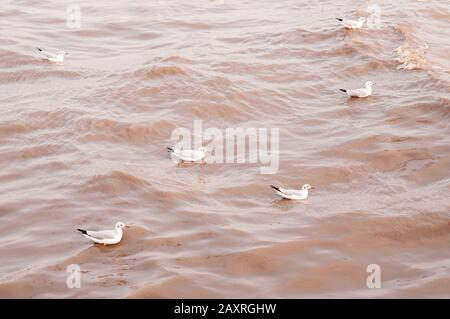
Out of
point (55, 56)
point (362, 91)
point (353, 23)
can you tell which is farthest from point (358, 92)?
point (55, 56)

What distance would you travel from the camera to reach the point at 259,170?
1302cm

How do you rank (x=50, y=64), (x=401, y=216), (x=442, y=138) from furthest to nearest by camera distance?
(x=50, y=64), (x=442, y=138), (x=401, y=216)

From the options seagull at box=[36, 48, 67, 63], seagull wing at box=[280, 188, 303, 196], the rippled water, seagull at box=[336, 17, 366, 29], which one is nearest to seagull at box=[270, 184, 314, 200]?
seagull wing at box=[280, 188, 303, 196]

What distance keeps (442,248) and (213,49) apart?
31.0 feet

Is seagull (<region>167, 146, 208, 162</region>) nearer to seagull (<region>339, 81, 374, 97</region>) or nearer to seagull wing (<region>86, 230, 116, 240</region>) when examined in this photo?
seagull wing (<region>86, 230, 116, 240</region>)

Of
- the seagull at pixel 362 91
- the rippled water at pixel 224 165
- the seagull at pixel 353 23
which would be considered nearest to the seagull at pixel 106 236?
the rippled water at pixel 224 165

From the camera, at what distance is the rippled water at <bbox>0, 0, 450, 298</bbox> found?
33.4 feet

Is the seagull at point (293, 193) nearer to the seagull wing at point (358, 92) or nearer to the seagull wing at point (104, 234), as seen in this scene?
the seagull wing at point (104, 234)

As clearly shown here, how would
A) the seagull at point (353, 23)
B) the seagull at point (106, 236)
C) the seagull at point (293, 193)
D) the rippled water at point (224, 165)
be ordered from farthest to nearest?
the seagull at point (353, 23) < the seagull at point (293, 193) < the seagull at point (106, 236) < the rippled water at point (224, 165)

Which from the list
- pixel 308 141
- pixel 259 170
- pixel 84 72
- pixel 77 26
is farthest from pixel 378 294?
pixel 77 26

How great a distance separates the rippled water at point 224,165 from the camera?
401 inches

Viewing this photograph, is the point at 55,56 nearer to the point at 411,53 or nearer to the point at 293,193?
the point at 293,193

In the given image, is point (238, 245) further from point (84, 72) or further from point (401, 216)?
point (84, 72)

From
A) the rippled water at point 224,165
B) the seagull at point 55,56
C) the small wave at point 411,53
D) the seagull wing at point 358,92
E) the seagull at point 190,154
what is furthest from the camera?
the small wave at point 411,53
